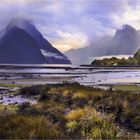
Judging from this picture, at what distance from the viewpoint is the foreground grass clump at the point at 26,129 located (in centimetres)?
1489

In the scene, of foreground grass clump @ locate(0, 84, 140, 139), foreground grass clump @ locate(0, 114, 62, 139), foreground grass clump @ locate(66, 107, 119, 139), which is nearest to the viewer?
foreground grass clump @ locate(0, 114, 62, 139)

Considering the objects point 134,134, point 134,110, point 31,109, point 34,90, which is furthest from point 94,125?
point 34,90

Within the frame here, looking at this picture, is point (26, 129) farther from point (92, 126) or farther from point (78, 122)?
point (78, 122)

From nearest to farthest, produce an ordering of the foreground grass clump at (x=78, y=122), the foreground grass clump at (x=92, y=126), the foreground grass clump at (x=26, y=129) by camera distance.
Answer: the foreground grass clump at (x=26, y=129), the foreground grass clump at (x=78, y=122), the foreground grass clump at (x=92, y=126)

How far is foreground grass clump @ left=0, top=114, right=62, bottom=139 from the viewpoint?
1489 cm

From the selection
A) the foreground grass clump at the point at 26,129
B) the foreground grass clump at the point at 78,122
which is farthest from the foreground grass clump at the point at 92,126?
the foreground grass clump at the point at 26,129

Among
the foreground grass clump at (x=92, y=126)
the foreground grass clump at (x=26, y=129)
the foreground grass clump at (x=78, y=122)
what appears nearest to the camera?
the foreground grass clump at (x=26, y=129)

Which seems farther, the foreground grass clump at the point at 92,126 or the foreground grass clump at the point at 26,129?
the foreground grass clump at the point at 92,126

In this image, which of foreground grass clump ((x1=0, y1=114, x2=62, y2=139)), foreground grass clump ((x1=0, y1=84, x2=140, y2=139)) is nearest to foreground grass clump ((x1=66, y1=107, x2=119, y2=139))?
foreground grass clump ((x1=0, y1=84, x2=140, y2=139))

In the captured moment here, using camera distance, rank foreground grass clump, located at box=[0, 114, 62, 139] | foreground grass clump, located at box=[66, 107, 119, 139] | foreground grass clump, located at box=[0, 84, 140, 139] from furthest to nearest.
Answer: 1. foreground grass clump, located at box=[66, 107, 119, 139]
2. foreground grass clump, located at box=[0, 84, 140, 139]
3. foreground grass clump, located at box=[0, 114, 62, 139]

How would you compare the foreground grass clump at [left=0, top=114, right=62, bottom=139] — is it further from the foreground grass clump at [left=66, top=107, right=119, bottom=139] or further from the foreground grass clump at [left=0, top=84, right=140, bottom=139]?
the foreground grass clump at [left=66, top=107, right=119, bottom=139]

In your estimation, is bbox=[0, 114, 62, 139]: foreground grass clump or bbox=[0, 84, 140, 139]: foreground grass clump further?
bbox=[0, 84, 140, 139]: foreground grass clump

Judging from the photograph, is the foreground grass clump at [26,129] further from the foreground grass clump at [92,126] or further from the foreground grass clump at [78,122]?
the foreground grass clump at [92,126]

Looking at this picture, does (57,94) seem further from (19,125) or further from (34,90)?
(19,125)
